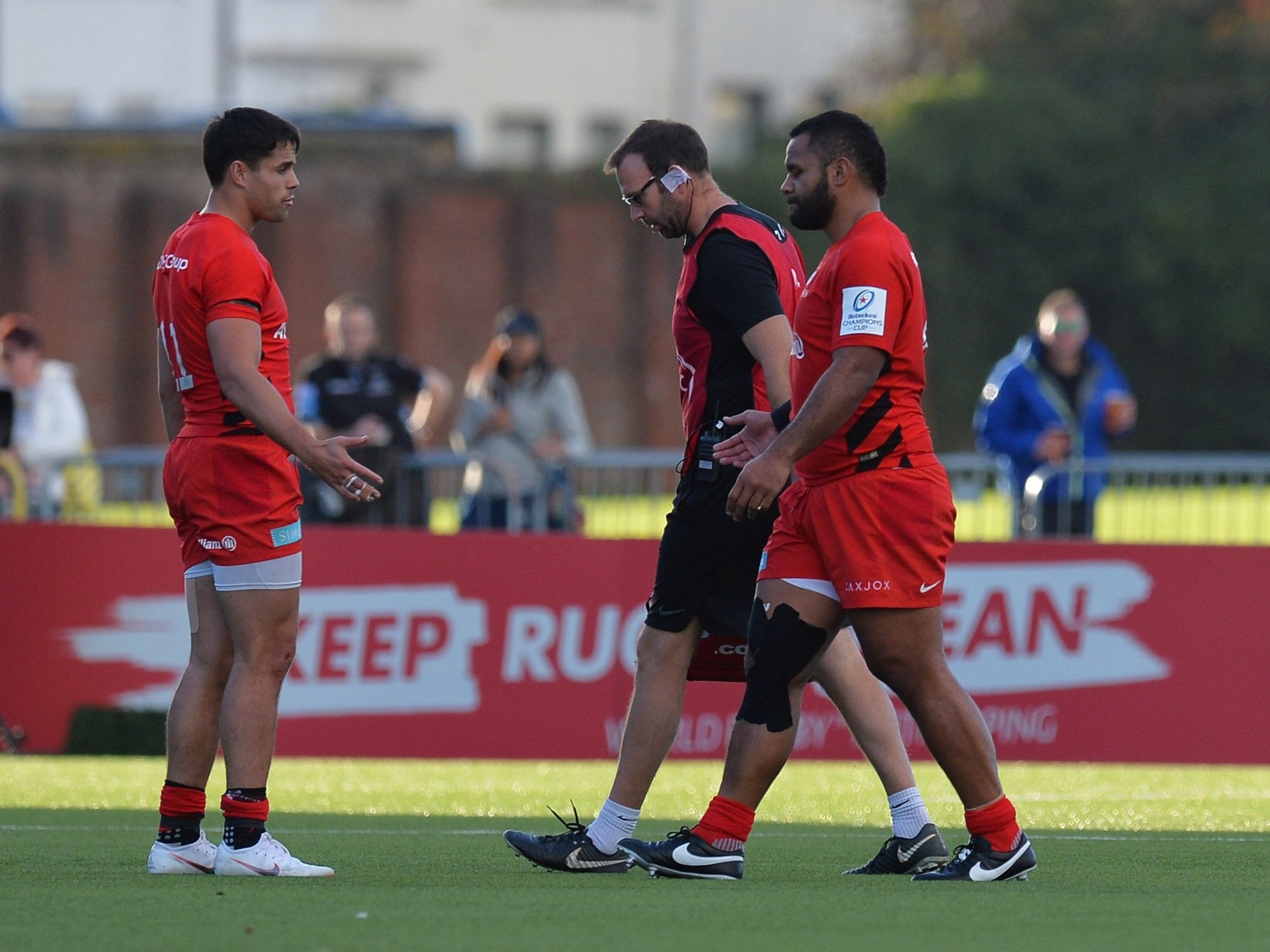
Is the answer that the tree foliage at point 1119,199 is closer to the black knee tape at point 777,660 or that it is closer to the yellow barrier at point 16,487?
the yellow barrier at point 16,487

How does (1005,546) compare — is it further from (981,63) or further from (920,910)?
(981,63)

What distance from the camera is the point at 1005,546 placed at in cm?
1169

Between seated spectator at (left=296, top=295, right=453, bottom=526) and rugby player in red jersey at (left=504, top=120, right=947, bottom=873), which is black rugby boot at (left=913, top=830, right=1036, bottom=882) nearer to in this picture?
rugby player in red jersey at (left=504, top=120, right=947, bottom=873)

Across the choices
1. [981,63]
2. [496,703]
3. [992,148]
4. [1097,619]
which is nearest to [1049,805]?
[1097,619]

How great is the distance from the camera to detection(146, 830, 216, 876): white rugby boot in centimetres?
651

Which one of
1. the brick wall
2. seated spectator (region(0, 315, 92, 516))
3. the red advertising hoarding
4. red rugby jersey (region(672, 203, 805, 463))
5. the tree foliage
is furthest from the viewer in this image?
the tree foliage

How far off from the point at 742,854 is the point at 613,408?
3602 cm

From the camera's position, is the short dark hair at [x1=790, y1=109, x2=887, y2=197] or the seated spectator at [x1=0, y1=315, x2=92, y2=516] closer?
the short dark hair at [x1=790, y1=109, x2=887, y2=197]

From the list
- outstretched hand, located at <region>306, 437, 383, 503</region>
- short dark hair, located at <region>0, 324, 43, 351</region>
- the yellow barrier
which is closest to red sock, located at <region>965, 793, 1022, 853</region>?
outstretched hand, located at <region>306, 437, 383, 503</region>

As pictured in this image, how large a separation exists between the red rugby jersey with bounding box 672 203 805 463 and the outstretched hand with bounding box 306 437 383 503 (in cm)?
95

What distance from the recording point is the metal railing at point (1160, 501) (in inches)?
500

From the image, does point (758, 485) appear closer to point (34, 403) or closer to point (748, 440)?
point (748, 440)

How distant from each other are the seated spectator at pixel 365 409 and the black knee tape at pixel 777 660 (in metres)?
6.72

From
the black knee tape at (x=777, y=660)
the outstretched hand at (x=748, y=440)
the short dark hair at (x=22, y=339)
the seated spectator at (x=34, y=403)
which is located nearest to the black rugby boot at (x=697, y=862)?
the black knee tape at (x=777, y=660)
